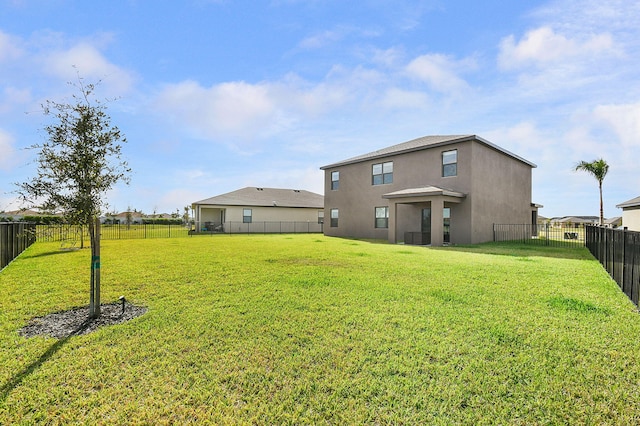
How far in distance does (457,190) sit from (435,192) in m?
2.23

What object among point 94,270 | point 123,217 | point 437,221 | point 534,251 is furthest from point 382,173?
point 123,217

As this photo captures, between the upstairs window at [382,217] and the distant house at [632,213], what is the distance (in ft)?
52.0

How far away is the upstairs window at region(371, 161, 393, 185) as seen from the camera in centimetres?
2153

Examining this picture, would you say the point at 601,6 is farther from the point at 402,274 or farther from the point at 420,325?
the point at 420,325

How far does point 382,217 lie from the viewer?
870 inches

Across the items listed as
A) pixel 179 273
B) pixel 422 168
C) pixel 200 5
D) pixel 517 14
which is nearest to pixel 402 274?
pixel 179 273

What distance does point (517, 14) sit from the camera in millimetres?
10195

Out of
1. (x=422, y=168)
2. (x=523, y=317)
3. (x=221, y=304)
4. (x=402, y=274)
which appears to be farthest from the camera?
(x=422, y=168)

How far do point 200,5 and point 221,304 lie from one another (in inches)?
368

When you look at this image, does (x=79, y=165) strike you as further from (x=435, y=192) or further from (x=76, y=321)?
(x=435, y=192)

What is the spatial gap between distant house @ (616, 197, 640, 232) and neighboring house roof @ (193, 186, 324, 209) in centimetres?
2615

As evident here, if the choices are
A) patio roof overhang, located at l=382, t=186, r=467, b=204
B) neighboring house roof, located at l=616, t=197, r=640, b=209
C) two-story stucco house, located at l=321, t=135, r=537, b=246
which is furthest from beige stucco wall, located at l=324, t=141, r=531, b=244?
neighboring house roof, located at l=616, t=197, r=640, b=209

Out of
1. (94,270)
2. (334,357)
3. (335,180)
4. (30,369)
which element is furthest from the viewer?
(335,180)

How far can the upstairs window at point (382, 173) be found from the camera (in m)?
21.5
